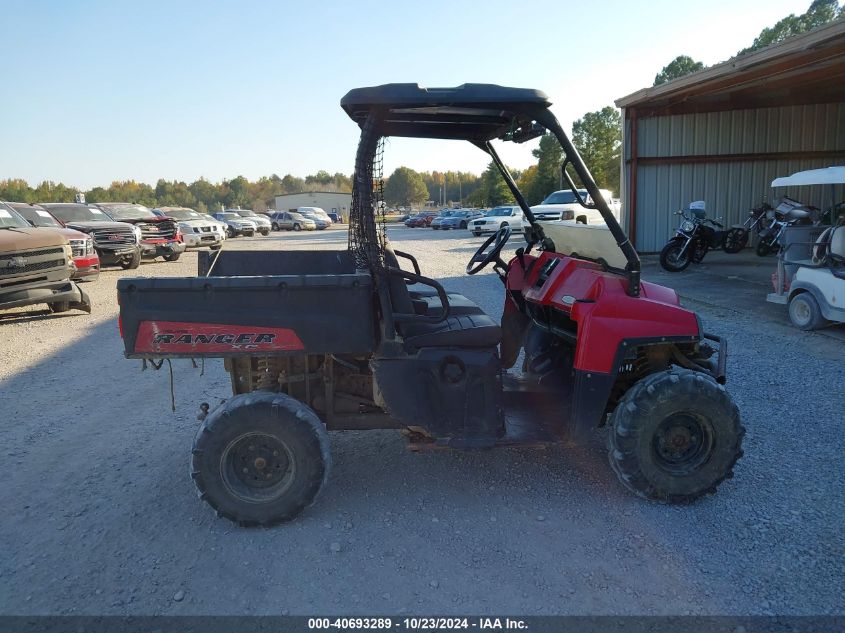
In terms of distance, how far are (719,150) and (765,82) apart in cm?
286

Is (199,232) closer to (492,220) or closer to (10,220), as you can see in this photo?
(492,220)

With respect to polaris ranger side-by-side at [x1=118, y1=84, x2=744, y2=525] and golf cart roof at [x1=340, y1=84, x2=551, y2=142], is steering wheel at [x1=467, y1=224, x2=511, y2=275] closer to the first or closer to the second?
polaris ranger side-by-side at [x1=118, y1=84, x2=744, y2=525]

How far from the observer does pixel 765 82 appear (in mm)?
13609

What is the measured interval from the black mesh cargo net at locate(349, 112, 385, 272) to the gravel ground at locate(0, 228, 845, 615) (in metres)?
1.45

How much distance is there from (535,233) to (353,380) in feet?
6.12

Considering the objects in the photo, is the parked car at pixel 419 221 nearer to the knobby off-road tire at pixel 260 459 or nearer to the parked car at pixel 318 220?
the parked car at pixel 318 220

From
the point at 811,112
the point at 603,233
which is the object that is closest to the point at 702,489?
the point at 603,233

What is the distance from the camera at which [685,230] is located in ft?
44.9

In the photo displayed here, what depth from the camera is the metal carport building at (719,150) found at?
52.0ft

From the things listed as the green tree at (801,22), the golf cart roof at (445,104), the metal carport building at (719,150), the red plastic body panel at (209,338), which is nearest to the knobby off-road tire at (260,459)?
the red plastic body panel at (209,338)

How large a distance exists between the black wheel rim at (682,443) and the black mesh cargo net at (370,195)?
5.99 feet

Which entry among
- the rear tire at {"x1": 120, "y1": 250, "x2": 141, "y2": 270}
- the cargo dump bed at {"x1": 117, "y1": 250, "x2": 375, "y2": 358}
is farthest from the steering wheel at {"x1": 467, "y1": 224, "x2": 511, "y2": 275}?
the rear tire at {"x1": 120, "y1": 250, "x2": 141, "y2": 270}

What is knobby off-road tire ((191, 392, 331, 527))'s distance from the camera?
11.0 ft

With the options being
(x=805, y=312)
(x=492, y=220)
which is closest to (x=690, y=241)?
(x=805, y=312)
